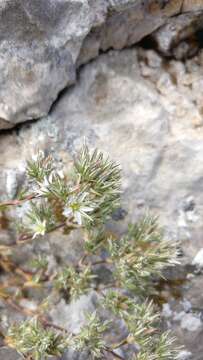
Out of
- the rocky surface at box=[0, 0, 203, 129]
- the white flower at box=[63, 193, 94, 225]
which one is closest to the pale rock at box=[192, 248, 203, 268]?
the white flower at box=[63, 193, 94, 225]

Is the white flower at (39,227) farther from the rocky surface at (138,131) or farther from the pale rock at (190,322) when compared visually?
the pale rock at (190,322)

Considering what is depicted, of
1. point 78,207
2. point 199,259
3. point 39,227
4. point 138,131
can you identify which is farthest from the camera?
point 199,259

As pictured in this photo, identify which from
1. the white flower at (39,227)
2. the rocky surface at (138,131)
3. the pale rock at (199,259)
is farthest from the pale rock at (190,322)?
the white flower at (39,227)

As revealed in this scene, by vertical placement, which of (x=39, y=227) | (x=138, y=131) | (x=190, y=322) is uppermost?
(x=138, y=131)

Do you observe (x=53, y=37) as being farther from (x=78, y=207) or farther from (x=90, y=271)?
(x=90, y=271)

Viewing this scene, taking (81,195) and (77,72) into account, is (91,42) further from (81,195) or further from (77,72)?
(81,195)

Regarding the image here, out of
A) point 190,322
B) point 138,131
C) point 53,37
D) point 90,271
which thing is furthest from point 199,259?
point 53,37

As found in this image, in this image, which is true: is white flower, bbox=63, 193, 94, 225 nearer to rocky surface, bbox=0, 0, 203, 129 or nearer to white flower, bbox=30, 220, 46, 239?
white flower, bbox=30, 220, 46, 239
